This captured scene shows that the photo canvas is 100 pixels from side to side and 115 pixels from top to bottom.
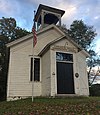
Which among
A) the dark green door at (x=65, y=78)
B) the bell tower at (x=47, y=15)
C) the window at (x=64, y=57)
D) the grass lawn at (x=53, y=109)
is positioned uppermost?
the bell tower at (x=47, y=15)

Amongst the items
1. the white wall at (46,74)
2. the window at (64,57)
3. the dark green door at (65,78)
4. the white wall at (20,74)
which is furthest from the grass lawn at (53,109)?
the window at (64,57)

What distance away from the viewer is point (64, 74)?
483 inches

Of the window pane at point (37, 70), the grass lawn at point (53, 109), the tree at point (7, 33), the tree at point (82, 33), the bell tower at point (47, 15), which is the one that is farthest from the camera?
the tree at point (82, 33)

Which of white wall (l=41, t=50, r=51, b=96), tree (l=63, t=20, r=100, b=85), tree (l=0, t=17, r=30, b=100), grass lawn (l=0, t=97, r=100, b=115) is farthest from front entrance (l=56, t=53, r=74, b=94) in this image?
tree (l=63, t=20, r=100, b=85)

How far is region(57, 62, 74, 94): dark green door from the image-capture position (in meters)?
11.9

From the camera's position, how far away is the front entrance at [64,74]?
11921 millimetres

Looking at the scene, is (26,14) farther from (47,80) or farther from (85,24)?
(85,24)

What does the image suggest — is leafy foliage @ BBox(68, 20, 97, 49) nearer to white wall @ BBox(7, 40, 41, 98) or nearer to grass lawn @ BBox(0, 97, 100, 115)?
white wall @ BBox(7, 40, 41, 98)

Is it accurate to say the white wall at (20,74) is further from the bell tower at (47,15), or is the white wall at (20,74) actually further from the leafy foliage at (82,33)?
the leafy foliage at (82,33)

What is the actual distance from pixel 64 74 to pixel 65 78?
286 millimetres

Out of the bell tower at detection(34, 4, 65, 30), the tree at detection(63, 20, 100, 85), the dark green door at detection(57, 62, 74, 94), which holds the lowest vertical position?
the dark green door at detection(57, 62, 74, 94)

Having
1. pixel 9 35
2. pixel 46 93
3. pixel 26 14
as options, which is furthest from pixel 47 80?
pixel 9 35

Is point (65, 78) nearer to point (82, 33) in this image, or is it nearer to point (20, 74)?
point (20, 74)

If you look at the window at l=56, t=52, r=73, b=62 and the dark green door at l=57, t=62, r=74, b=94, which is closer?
the dark green door at l=57, t=62, r=74, b=94
